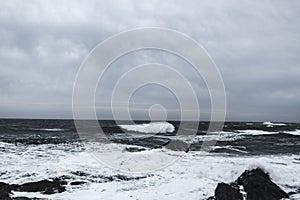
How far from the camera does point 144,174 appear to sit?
12.4 metres

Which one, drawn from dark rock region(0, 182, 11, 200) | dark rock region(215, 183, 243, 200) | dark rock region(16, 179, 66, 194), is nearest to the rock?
dark rock region(215, 183, 243, 200)

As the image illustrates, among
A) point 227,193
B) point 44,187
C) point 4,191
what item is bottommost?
point 44,187

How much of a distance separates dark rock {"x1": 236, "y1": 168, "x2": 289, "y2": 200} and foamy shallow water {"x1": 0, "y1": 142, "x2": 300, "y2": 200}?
Answer: 1.76ft

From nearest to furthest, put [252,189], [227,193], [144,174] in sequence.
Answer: [227,193] < [252,189] < [144,174]

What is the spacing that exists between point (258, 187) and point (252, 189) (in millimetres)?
213

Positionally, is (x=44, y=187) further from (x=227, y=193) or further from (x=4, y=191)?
(x=227, y=193)

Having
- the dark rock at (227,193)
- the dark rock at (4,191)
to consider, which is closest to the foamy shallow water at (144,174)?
the dark rock at (4,191)

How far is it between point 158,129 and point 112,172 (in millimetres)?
35445

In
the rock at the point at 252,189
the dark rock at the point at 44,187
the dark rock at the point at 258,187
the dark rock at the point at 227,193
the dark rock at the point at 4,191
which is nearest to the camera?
the dark rock at the point at 4,191

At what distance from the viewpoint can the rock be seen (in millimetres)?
8802

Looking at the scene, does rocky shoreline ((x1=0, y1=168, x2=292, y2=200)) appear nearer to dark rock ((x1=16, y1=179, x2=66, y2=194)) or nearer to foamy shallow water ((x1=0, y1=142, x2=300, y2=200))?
dark rock ((x1=16, y1=179, x2=66, y2=194))

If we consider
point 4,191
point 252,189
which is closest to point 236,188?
point 252,189

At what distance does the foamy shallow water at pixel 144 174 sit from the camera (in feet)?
31.8

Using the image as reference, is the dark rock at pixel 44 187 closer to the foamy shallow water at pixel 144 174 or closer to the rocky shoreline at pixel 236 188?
the rocky shoreline at pixel 236 188
